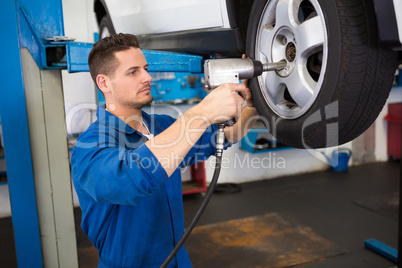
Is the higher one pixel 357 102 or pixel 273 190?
pixel 357 102

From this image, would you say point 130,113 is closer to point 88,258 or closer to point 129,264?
point 129,264

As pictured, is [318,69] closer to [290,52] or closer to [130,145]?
[290,52]

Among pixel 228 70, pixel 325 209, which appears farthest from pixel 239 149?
pixel 228 70

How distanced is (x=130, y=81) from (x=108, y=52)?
135 mm

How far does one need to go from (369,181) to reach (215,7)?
3.87m

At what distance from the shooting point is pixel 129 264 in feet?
4.55

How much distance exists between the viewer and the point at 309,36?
45.9 inches

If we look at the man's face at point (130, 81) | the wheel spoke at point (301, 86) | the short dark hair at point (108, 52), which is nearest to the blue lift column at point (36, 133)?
the short dark hair at point (108, 52)

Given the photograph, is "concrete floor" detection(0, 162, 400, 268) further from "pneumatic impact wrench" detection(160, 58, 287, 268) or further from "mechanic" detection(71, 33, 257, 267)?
"pneumatic impact wrench" detection(160, 58, 287, 268)

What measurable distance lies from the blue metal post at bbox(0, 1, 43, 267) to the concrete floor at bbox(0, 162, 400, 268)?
1003 millimetres

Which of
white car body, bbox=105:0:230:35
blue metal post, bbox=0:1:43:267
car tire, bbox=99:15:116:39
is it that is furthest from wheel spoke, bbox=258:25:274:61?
car tire, bbox=99:15:116:39

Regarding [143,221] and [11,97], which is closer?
[143,221]

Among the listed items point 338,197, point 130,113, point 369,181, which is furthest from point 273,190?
point 130,113

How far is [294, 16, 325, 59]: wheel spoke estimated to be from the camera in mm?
1138
